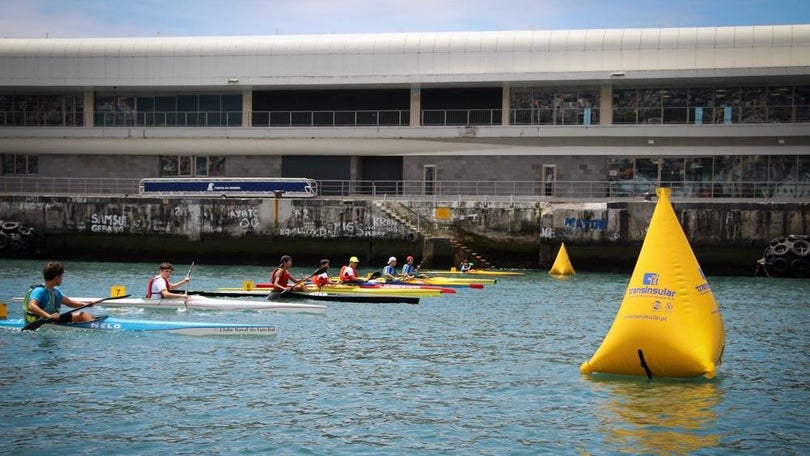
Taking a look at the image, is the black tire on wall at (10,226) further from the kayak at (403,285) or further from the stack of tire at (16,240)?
the kayak at (403,285)

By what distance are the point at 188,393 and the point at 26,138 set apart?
48.6m

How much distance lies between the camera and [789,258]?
4409cm

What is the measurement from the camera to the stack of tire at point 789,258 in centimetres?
4394

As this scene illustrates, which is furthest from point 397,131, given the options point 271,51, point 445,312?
point 445,312

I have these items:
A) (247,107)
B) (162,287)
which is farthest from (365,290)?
(247,107)

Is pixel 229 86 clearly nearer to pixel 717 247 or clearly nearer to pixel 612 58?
Result: pixel 612 58

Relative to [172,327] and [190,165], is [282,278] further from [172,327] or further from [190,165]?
[190,165]

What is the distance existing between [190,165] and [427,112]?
14.7 metres

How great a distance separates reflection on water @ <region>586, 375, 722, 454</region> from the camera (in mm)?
15188

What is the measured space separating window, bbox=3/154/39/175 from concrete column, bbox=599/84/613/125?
113ft

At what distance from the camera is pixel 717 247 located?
46.3m

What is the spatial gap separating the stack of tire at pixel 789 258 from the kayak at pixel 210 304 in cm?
2332

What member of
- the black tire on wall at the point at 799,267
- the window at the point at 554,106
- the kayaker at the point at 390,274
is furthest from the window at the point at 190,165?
the black tire on wall at the point at 799,267

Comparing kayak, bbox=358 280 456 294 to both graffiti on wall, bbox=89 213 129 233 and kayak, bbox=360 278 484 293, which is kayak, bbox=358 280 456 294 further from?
graffiti on wall, bbox=89 213 129 233
